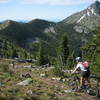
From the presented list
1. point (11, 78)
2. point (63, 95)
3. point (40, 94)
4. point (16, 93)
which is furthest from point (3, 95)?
point (11, 78)

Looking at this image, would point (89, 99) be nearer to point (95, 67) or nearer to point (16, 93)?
point (16, 93)

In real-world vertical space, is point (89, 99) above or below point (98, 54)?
below

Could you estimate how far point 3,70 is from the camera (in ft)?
63.6

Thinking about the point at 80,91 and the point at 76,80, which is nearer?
the point at 80,91

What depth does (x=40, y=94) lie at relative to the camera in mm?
13031

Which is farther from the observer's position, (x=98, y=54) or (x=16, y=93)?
(x=98, y=54)

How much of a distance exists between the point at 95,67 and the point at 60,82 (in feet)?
50.7

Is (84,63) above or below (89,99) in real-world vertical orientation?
above

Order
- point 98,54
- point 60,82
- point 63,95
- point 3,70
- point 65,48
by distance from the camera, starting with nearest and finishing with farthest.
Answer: point 63,95
point 60,82
point 3,70
point 98,54
point 65,48

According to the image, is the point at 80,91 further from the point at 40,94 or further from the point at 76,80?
the point at 40,94

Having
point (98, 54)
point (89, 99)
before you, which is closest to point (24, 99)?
point (89, 99)

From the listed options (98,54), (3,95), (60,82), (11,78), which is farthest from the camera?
(98,54)

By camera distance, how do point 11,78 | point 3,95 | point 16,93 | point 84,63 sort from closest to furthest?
point 3,95 < point 16,93 < point 84,63 < point 11,78

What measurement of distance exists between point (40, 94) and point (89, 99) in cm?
288
